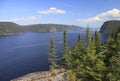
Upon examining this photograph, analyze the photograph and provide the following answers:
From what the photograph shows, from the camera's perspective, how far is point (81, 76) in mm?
47938

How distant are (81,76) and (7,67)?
2530 inches

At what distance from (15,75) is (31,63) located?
65.7 feet

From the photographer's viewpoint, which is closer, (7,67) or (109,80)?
(109,80)

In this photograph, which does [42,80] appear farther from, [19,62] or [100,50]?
[19,62]

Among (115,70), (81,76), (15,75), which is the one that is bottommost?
(15,75)

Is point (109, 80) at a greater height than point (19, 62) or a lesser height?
greater

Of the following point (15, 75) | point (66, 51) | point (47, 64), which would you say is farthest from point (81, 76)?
point (47, 64)

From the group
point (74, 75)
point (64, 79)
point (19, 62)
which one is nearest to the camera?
point (74, 75)

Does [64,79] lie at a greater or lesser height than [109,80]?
lesser

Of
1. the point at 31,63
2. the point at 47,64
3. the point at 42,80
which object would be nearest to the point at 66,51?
the point at 42,80

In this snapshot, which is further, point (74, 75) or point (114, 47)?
point (74, 75)

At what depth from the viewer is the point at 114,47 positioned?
4556 cm

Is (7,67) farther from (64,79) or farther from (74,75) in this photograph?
(74,75)

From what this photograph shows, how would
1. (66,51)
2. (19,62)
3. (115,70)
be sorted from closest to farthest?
1. (115,70)
2. (66,51)
3. (19,62)
